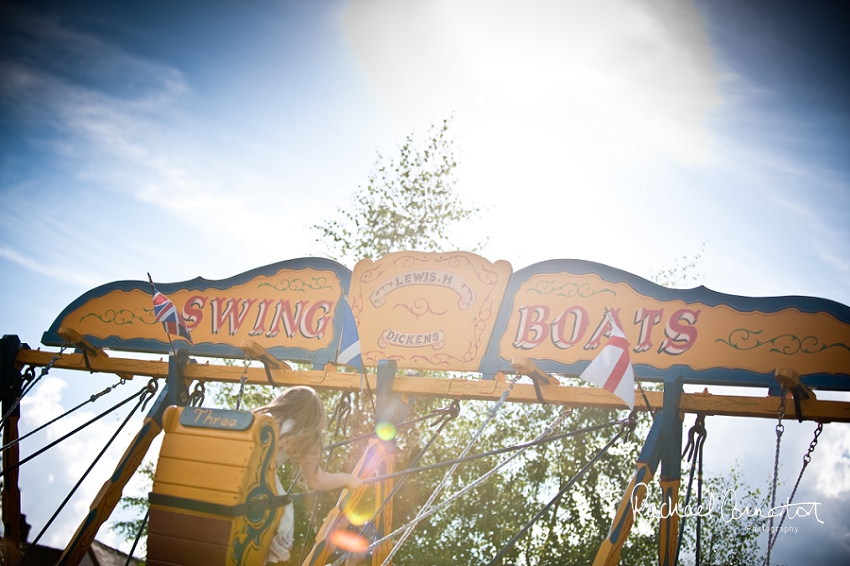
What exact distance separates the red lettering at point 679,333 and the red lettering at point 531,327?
1.09m

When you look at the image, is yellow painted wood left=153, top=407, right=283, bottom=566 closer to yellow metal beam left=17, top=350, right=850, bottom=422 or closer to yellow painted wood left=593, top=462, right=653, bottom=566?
yellow painted wood left=593, top=462, right=653, bottom=566

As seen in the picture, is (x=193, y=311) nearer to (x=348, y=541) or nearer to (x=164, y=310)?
(x=164, y=310)

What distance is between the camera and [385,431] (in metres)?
6.18

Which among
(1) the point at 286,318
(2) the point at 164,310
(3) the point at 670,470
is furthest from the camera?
(1) the point at 286,318

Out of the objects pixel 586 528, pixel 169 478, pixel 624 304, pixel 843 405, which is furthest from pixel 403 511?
pixel 169 478

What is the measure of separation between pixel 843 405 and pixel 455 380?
3.23 metres

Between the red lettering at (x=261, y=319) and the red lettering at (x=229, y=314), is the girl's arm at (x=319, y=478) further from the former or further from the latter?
the red lettering at (x=229, y=314)

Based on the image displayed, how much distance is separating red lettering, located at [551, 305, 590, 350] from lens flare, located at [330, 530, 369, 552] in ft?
8.41

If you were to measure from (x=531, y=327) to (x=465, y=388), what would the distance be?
90 centimetres

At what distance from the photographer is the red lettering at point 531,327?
6562 mm

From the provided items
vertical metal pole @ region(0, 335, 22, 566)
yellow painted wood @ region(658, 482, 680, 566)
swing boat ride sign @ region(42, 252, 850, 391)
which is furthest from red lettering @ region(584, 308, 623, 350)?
vertical metal pole @ region(0, 335, 22, 566)

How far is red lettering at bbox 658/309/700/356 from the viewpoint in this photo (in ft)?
20.1

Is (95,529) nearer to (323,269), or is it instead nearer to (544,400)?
(323,269)

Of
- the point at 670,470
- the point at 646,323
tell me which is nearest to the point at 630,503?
the point at 670,470
